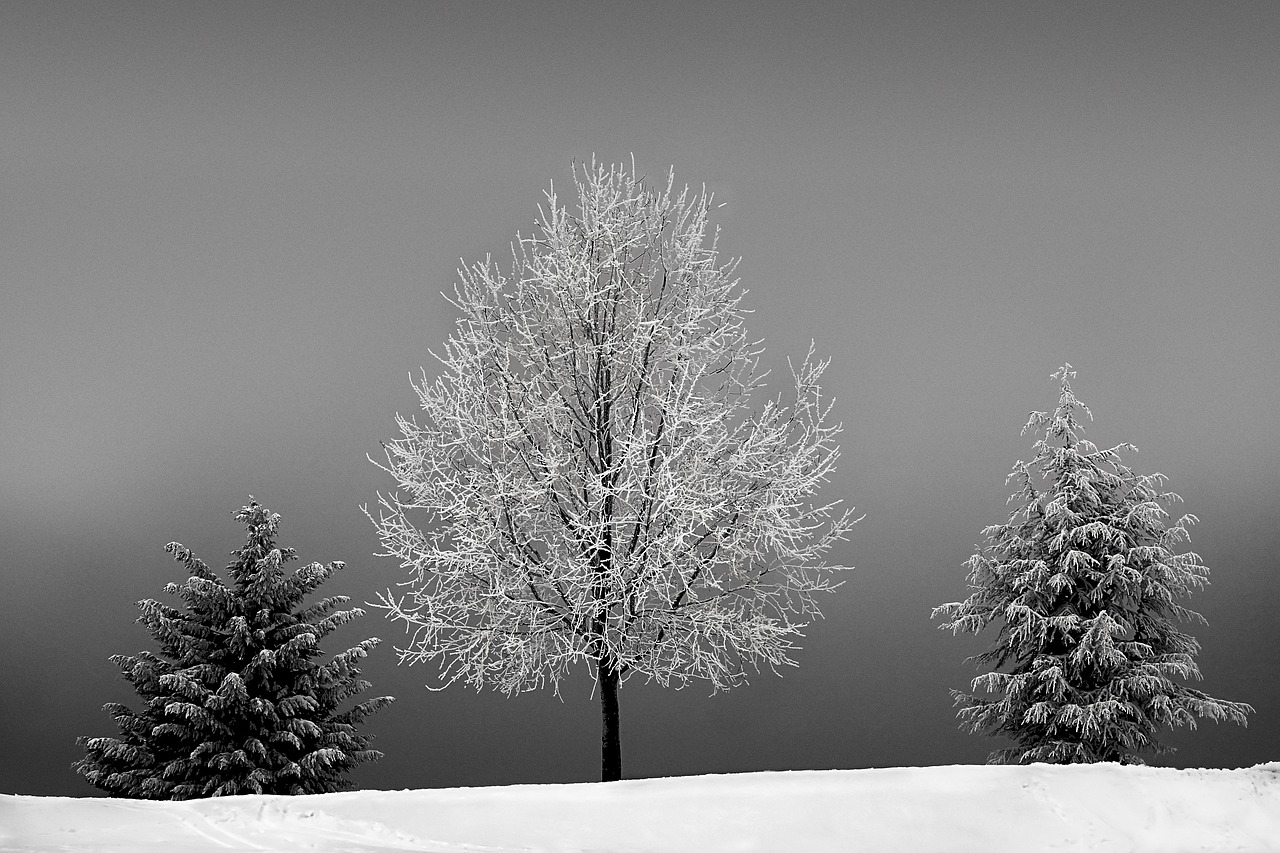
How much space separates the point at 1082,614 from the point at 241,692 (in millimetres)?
14882

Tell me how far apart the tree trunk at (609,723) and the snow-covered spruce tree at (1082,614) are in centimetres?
837

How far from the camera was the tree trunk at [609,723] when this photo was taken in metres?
12.1

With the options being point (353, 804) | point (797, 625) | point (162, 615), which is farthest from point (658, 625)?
point (162, 615)

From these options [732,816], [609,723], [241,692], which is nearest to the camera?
[732,816]

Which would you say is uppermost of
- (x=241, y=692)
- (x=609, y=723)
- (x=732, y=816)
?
(x=241, y=692)

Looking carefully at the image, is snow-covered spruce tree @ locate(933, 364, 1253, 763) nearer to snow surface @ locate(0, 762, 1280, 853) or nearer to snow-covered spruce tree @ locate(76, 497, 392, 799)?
snow surface @ locate(0, 762, 1280, 853)

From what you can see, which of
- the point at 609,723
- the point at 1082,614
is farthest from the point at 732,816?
the point at 1082,614

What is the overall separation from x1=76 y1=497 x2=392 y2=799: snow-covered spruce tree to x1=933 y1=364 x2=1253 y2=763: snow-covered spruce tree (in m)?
11.6

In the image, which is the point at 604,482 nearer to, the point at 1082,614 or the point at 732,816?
the point at 732,816

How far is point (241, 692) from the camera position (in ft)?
58.6

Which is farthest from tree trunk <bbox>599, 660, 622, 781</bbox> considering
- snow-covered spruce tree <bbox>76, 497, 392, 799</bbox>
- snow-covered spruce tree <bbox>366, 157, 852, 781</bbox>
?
snow-covered spruce tree <bbox>76, 497, 392, 799</bbox>

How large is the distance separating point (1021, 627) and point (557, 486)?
9599mm

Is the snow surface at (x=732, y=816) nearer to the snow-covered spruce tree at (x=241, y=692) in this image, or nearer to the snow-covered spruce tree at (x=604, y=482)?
the snow-covered spruce tree at (x=604, y=482)

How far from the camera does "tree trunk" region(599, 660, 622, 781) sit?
12.1 m
